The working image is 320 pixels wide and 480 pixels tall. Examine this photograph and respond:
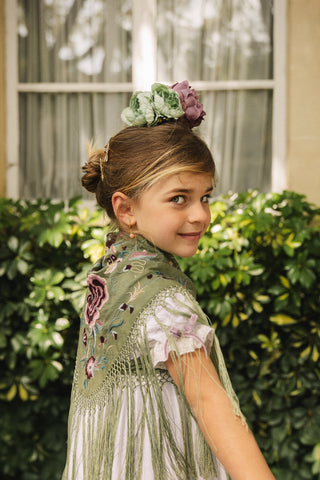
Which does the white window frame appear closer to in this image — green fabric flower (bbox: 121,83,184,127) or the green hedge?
the green hedge

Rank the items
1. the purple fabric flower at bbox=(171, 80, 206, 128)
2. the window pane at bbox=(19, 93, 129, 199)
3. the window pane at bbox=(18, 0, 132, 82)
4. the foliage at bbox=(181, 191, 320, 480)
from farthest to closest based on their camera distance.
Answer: the window pane at bbox=(19, 93, 129, 199)
the window pane at bbox=(18, 0, 132, 82)
the foliage at bbox=(181, 191, 320, 480)
the purple fabric flower at bbox=(171, 80, 206, 128)

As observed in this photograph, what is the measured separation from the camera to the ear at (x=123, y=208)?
134 centimetres

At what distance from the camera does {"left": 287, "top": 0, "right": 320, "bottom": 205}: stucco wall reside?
125 inches

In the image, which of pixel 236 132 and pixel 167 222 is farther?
pixel 236 132

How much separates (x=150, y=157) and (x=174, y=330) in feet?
1.42

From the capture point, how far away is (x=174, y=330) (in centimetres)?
111

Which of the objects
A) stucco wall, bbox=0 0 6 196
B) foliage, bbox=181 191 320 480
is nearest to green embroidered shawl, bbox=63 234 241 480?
foliage, bbox=181 191 320 480

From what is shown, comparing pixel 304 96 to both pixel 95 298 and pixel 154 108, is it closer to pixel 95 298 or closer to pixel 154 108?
pixel 154 108

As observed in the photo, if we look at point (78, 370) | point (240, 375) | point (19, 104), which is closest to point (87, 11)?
point (19, 104)

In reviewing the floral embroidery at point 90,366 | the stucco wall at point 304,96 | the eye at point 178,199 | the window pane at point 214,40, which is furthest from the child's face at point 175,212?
the window pane at point 214,40

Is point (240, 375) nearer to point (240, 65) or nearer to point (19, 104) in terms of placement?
point (240, 65)

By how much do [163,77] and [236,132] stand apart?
1.91 feet

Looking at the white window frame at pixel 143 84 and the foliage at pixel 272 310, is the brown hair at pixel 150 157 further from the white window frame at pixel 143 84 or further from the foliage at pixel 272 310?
the white window frame at pixel 143 84

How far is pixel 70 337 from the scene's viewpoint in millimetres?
3006
